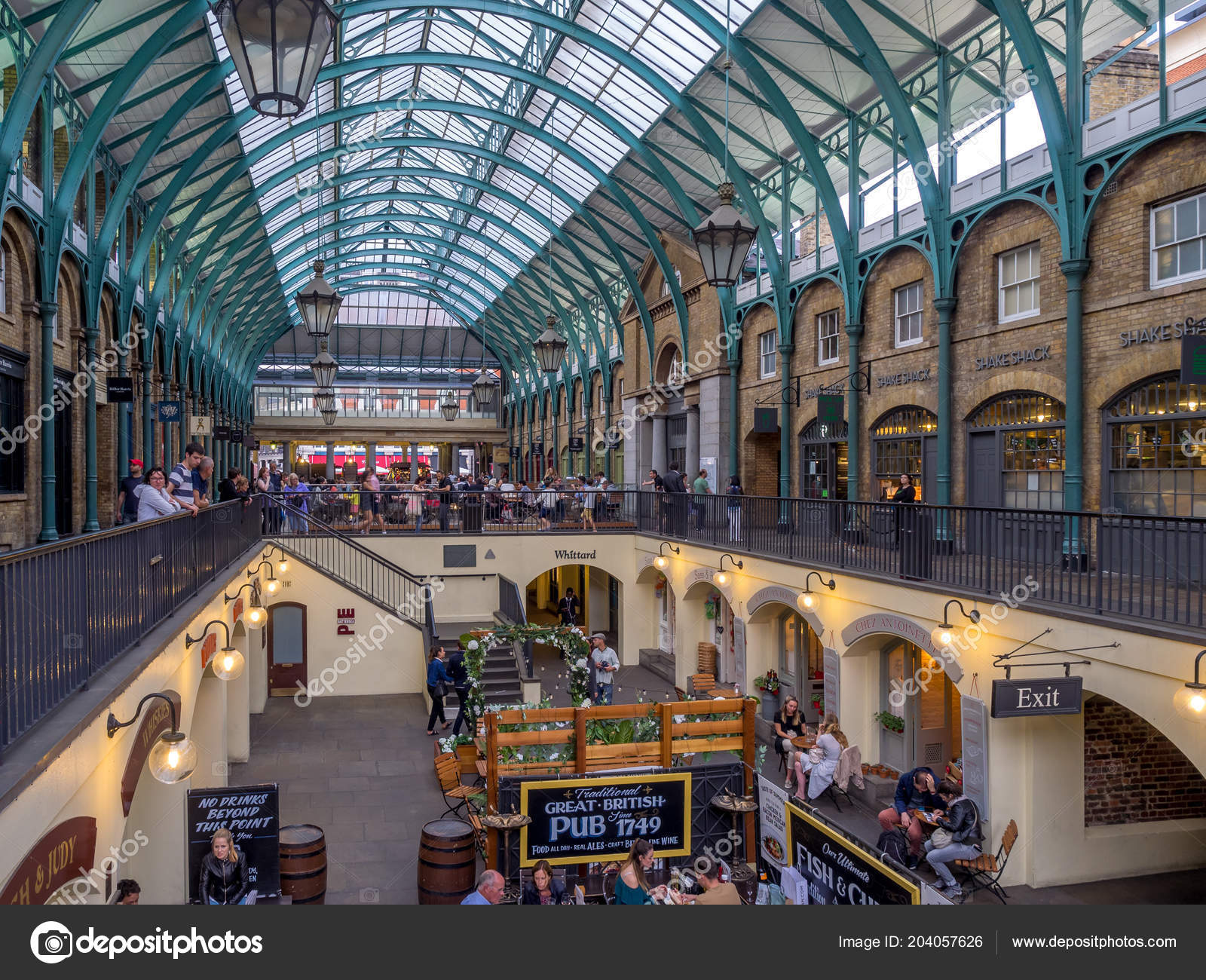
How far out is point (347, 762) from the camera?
1590cm

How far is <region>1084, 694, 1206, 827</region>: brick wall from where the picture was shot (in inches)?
441

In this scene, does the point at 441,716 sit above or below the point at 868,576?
below

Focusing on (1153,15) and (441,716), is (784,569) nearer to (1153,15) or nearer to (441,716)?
(441,716)

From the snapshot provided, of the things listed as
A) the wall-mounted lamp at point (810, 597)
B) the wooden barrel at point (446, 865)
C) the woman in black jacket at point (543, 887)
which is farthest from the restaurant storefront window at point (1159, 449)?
the wooden barrel at point (446, 865)

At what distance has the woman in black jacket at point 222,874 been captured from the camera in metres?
8.53

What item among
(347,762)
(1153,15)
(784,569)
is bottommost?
(347,762)

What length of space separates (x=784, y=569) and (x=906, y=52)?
30.3 feet

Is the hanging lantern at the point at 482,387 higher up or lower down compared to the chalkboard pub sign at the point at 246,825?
higher up

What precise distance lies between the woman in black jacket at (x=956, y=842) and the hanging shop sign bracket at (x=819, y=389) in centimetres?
970

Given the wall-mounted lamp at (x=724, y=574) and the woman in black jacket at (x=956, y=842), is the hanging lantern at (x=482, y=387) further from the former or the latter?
the woman in black jacket at (x=956, y=842)

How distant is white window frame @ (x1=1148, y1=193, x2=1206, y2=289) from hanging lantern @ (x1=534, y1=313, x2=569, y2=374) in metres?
12.5

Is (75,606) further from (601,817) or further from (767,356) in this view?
(767,356)

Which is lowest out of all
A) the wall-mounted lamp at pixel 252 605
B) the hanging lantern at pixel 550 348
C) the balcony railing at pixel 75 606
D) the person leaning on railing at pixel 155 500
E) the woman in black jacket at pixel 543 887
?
the woman in black jacket at pixel 543 887

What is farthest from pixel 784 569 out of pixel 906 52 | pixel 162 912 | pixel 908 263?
pixel 162 912
